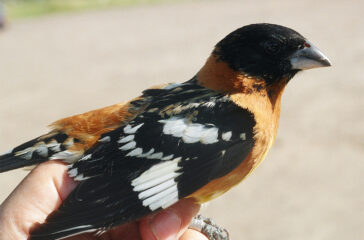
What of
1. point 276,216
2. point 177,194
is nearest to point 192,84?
point 177,194

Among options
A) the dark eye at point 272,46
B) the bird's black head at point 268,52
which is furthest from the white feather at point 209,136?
the dark eye at point 272,46

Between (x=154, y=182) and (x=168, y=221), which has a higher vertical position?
(x=154, y=182)

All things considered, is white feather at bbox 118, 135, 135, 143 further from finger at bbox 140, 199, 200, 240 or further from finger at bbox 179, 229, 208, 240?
finger at bbox 179, 229, 208, 240

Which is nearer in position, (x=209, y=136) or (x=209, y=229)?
(x=209, y=136)

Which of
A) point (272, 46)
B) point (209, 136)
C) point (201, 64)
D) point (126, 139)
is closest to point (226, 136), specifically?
point (209, 136)

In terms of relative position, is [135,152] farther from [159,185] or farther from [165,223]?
[165,223]

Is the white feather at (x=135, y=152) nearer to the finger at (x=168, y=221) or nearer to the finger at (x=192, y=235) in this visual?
the finger at (x=168, y=221)

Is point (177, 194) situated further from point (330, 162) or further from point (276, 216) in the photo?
point (330, 162)
